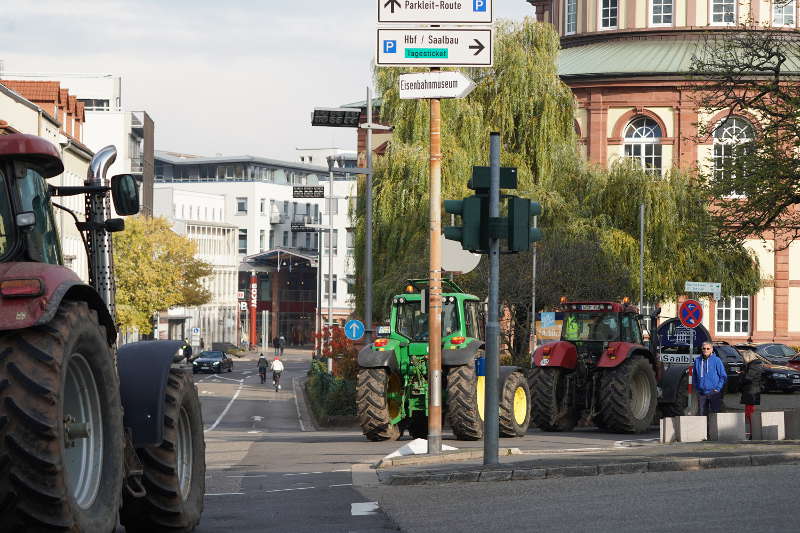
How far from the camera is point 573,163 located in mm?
48250

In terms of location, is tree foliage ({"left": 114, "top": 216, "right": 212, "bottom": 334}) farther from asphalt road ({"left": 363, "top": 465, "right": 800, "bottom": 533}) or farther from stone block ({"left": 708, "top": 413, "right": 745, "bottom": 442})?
asphalt road ({"left": 363, "top": 465, "right": 800, "bottom": 533})

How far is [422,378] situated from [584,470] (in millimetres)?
9162

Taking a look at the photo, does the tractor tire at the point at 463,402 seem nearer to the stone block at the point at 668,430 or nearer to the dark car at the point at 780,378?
the stone block at the point at 668,430

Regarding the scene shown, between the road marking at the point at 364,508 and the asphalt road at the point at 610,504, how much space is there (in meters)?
0.10

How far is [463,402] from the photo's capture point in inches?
941

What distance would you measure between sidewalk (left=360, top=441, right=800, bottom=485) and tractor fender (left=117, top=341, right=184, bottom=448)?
6.01 m

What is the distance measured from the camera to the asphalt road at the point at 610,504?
1103cm

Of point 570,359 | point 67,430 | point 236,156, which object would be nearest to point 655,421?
point 570,359

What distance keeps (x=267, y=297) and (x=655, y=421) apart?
400 ft

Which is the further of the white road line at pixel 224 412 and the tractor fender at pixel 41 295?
the white road line at pixel 224 412

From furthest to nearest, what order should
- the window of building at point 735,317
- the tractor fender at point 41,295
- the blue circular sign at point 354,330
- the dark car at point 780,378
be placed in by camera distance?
the window of building at point 735,317, the dark car at point 780,378, the blue circular sign at point 354,330, the tractor fender at point 41,295


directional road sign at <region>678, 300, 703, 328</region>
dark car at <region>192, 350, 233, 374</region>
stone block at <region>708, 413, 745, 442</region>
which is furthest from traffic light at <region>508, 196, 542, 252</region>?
dark car at <region>192, 350, 233, 374</region>

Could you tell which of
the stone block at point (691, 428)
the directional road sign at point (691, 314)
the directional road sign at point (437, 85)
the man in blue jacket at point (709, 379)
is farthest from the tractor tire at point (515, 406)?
the directional road sign at point (437, 85)

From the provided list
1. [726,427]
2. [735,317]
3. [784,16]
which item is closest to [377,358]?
[726,427]
